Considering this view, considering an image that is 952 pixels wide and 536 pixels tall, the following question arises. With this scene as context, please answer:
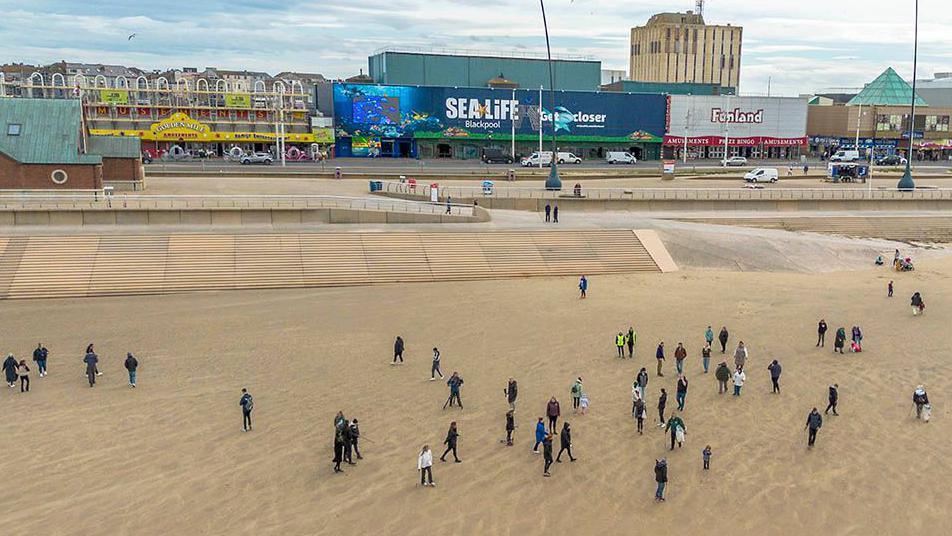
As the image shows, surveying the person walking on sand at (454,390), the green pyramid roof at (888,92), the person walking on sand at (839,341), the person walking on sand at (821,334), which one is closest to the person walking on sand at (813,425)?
the person walking on sand at (839,341)

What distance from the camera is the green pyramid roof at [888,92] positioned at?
97.1 metres

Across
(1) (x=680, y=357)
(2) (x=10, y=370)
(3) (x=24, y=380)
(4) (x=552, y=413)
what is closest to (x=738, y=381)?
(1) (x=680, y=357)

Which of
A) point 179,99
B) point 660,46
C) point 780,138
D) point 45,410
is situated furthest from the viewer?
point 660,46

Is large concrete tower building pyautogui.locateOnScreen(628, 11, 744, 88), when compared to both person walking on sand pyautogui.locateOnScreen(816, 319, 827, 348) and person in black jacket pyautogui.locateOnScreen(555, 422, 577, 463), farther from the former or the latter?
person in black jacket pyautogui.locateOnScreen(555, 422, 577, 463)

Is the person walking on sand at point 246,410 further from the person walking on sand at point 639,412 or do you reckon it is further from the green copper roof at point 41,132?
the green copper roof at point 41,132

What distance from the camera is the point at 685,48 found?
482 feet

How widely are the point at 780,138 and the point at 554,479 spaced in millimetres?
81336

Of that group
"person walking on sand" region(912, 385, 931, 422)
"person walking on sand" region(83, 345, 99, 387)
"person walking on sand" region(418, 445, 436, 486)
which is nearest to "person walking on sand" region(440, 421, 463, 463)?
"person walking on sand" region(418, 445, 436, 486)

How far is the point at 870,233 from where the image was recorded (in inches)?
1548

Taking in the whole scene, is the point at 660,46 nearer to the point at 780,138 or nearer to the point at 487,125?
the point at 780,138

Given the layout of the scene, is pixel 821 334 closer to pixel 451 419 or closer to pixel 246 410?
pixel 451 419

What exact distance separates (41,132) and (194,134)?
109 feet

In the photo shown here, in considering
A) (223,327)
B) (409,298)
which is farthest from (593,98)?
(223,327)

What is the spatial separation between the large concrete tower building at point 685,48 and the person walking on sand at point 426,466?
144 metres
